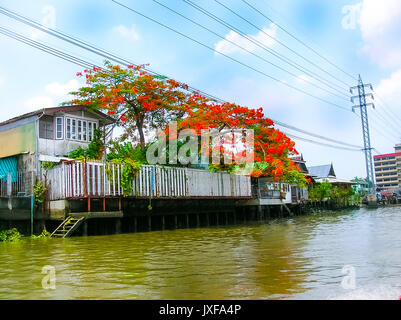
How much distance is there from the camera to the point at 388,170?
472ft

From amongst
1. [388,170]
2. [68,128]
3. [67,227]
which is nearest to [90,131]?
[68,128]

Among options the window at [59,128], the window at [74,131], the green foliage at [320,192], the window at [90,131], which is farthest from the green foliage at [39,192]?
the green foliage at [320,192]

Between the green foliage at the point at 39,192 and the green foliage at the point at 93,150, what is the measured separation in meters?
2.87

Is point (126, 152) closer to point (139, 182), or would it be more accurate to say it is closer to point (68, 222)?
point (139, 182)

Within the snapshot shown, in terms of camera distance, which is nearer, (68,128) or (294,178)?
(68,128)

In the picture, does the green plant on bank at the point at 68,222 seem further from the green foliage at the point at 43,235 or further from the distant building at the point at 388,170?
the distant building at the point at 388,170

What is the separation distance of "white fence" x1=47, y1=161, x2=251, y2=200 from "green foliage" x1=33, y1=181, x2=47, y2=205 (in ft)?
1.40

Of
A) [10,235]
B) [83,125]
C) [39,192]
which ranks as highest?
[83,125]

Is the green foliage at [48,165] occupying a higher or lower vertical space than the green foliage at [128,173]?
higher

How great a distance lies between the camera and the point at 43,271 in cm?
798

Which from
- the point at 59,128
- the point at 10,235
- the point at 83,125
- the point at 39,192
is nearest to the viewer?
the point at 10,235

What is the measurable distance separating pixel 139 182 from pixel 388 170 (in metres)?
142

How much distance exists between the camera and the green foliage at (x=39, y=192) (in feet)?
58.7
